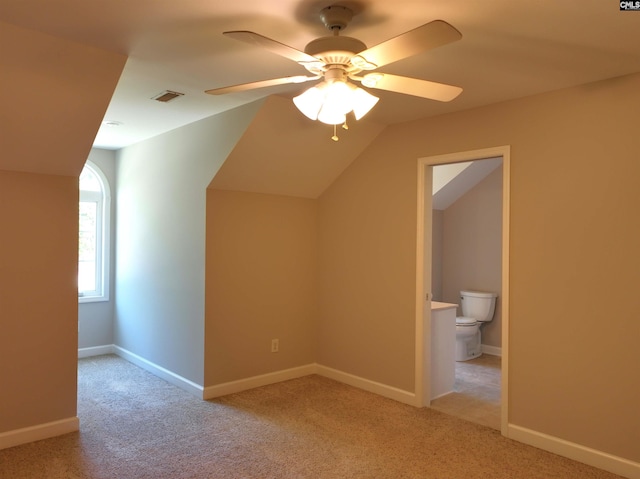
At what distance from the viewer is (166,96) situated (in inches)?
134

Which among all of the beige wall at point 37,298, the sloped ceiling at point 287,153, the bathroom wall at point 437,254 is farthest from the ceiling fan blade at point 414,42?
the bathroom wall at point 437,254

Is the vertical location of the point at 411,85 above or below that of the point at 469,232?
above

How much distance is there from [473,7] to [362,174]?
235cm

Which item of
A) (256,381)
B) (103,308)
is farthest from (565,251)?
(103,308)

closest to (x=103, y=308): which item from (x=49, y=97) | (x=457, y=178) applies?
(x=49, y=97)

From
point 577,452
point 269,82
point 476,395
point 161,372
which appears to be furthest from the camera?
point 161,372

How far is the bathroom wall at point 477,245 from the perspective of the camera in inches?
216

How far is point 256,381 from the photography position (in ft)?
14.1

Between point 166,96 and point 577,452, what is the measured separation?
3.58 m

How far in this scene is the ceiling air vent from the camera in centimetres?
332

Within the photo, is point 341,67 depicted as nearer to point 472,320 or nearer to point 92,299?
point 472,320

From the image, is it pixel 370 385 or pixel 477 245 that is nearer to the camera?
pixel 370 385

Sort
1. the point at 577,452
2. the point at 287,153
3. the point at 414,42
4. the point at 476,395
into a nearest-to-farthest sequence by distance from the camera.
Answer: the point at 414,42 < the point at 577,452 < the point at 287,153 < the point at 476,395

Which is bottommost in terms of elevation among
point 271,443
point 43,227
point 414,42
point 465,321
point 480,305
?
point 271,443
